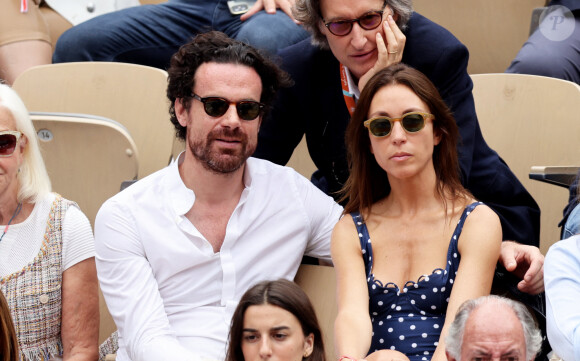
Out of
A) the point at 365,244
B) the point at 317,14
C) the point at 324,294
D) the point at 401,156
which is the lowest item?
the point at 324,294

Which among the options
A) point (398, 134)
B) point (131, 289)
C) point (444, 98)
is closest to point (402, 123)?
point (398, 134)

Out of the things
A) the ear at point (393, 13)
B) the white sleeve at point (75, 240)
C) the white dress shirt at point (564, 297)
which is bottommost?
the white sleeve at point (75, 240)

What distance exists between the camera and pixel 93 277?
2660 mm

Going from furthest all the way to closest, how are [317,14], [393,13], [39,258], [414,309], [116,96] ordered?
[116,96]
[317,14]
[393,13]
[39,258]
[414,309]

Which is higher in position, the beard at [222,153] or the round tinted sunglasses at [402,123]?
the round tinted sunglasses at [402,123]

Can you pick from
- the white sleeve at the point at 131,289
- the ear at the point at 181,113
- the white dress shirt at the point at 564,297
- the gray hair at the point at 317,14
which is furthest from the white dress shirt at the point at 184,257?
the white dress shirt at the point at 564,297

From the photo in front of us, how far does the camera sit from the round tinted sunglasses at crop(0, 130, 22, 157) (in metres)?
2.61

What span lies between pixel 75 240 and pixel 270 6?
60.2 inches

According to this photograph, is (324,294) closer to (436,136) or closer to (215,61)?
(436,136)

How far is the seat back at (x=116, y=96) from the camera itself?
345 cm

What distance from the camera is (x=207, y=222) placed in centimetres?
257

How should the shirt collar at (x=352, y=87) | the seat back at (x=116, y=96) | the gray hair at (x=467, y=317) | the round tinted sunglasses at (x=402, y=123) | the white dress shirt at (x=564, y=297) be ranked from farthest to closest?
the seat back at (x=116, y=96), the shirt collar at (x=352, y=87), the round tinted sunglasses at (x=402, y=123), the white dress shirt at (x=564, y=297), the gray hair at (x=467, y=317)

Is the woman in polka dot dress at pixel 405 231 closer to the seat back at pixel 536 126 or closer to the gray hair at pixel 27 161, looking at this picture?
the seat back at pixel 536 126

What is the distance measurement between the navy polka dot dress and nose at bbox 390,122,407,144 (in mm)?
248
